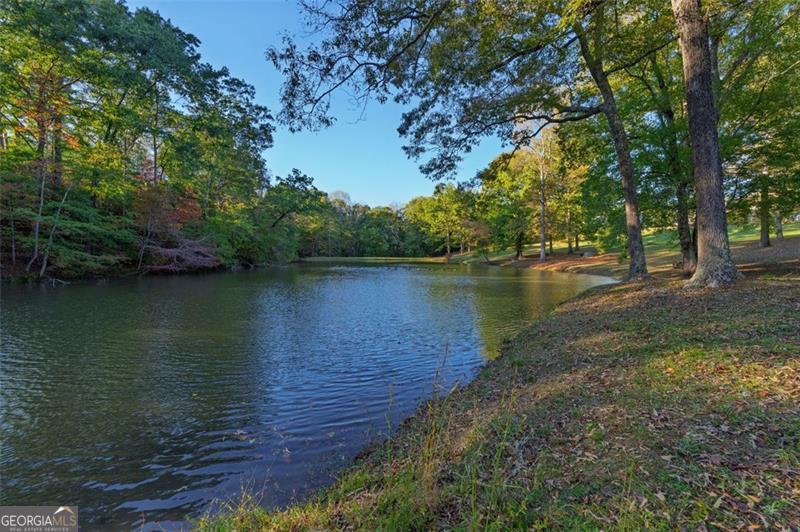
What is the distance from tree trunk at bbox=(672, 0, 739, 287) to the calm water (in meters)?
4.90

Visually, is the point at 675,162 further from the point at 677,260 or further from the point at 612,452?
the point at 612,452

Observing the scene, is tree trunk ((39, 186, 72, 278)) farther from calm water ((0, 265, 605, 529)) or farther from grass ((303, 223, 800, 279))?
grass ((303, 223, 800, 279))

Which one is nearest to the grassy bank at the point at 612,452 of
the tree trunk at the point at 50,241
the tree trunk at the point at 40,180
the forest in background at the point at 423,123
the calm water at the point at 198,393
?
the calm water at the point at 198,393

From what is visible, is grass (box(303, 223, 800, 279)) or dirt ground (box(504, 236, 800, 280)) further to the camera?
grass (box(303, 223, 800, 279))

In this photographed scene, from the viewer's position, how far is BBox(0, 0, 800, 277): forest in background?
10.5 m

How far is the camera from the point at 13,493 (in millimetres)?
3586

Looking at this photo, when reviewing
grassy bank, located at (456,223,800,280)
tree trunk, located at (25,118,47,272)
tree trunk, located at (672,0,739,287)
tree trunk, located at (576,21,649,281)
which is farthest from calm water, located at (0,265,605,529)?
tree trunk, located at (25,118,47,272)

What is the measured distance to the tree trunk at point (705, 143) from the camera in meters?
7.55

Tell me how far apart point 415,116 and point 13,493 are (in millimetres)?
11622

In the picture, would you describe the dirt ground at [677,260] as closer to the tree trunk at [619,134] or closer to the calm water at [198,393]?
the tree trunk at [619,134]

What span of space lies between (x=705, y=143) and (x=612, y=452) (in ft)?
25.8

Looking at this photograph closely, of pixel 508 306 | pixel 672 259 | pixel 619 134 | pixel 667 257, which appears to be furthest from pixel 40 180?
pixel 667 257

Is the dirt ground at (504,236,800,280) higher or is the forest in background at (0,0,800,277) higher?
the forest in background at (0,0,800,277)

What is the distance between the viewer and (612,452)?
2.91 m
